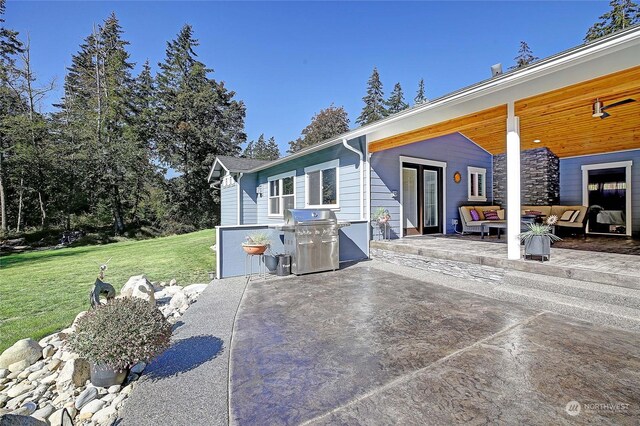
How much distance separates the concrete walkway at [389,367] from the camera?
179 centimetres

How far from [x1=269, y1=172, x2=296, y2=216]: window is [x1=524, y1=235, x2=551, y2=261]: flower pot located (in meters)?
6.95

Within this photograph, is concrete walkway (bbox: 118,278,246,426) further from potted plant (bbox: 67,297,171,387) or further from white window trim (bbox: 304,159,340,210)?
white window trim (bbox: 304,159,340,210)

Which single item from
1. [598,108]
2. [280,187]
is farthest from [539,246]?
[280,187]

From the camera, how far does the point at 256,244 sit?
528cm

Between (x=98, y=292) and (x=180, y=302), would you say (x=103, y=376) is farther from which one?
(x=180, y=302)

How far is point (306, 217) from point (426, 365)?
3632 millimetres

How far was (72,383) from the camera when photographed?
2.37 metres

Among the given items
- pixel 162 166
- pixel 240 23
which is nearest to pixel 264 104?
pixel 162 166

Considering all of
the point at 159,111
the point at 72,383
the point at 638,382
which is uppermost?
the point at 159,111

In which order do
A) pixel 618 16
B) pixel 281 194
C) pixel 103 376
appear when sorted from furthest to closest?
pixel 618 16
pixel 281 194
pixel 103 376

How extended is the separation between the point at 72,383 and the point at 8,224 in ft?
73.1

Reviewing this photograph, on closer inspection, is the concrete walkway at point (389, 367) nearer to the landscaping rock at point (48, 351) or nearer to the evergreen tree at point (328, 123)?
the landscaping rock at point (48, 351)

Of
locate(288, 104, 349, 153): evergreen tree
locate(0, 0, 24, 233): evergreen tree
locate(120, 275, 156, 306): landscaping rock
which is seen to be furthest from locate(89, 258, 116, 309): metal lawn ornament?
locate(288, 104, 349, 153): evergreen tree

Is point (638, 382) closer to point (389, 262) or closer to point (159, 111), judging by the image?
point (389, 262)
